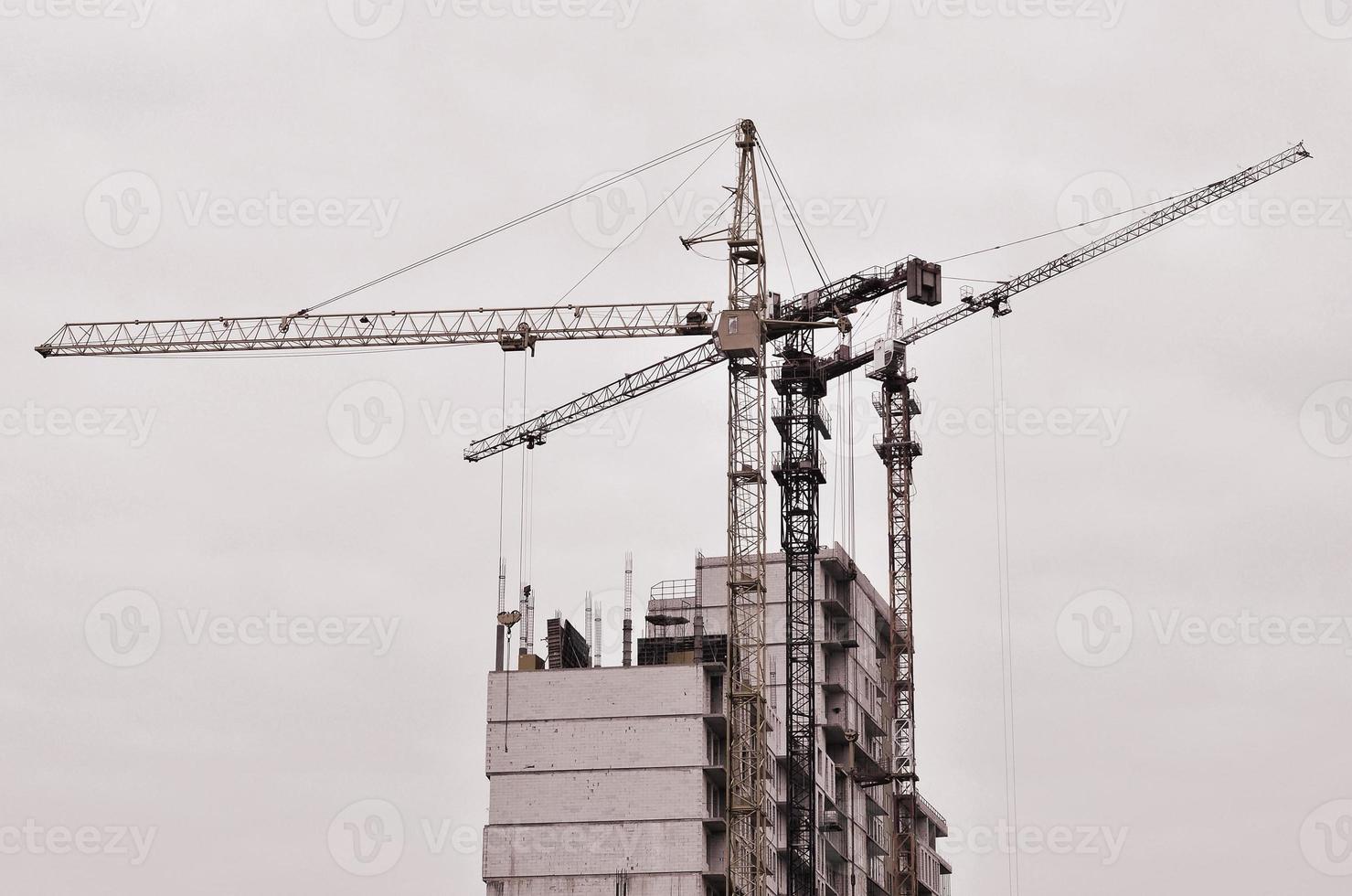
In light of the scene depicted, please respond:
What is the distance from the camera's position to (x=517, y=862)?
168m

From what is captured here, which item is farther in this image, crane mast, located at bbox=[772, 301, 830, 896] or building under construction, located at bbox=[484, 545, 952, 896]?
crane mast, located at bbox=[772, 301, 830, 896]

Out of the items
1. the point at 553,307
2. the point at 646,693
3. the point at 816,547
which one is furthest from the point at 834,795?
the point at 553,307

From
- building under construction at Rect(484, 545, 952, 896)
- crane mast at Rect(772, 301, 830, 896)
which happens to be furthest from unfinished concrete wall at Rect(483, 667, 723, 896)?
crane mast at Rect(772, 301, 830, 896)

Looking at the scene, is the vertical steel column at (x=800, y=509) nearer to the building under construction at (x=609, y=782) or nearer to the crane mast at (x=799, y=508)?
the crane mast at (x=799, y=508)

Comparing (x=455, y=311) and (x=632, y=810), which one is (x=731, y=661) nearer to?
(x=632, y=810)

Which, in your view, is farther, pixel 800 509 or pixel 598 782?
pixel 800 509

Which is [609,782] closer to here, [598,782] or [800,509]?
[598,782]

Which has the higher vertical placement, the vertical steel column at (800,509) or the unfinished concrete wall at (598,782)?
the vertical steel column at (800,509)

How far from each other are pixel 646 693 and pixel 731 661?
671 centimetres

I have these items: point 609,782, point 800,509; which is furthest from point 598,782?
point 800,509

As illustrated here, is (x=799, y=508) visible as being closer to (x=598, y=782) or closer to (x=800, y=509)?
(x=800, y=509)

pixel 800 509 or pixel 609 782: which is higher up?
pixel 800 509

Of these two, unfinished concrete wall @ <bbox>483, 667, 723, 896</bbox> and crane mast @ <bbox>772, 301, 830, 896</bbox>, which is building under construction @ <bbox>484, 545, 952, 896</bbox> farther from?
crane mast @ <bbox>772, 301, 830, 896</bbox>

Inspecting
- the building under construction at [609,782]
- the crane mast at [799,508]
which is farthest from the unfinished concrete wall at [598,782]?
the crane mast at [799,508]
